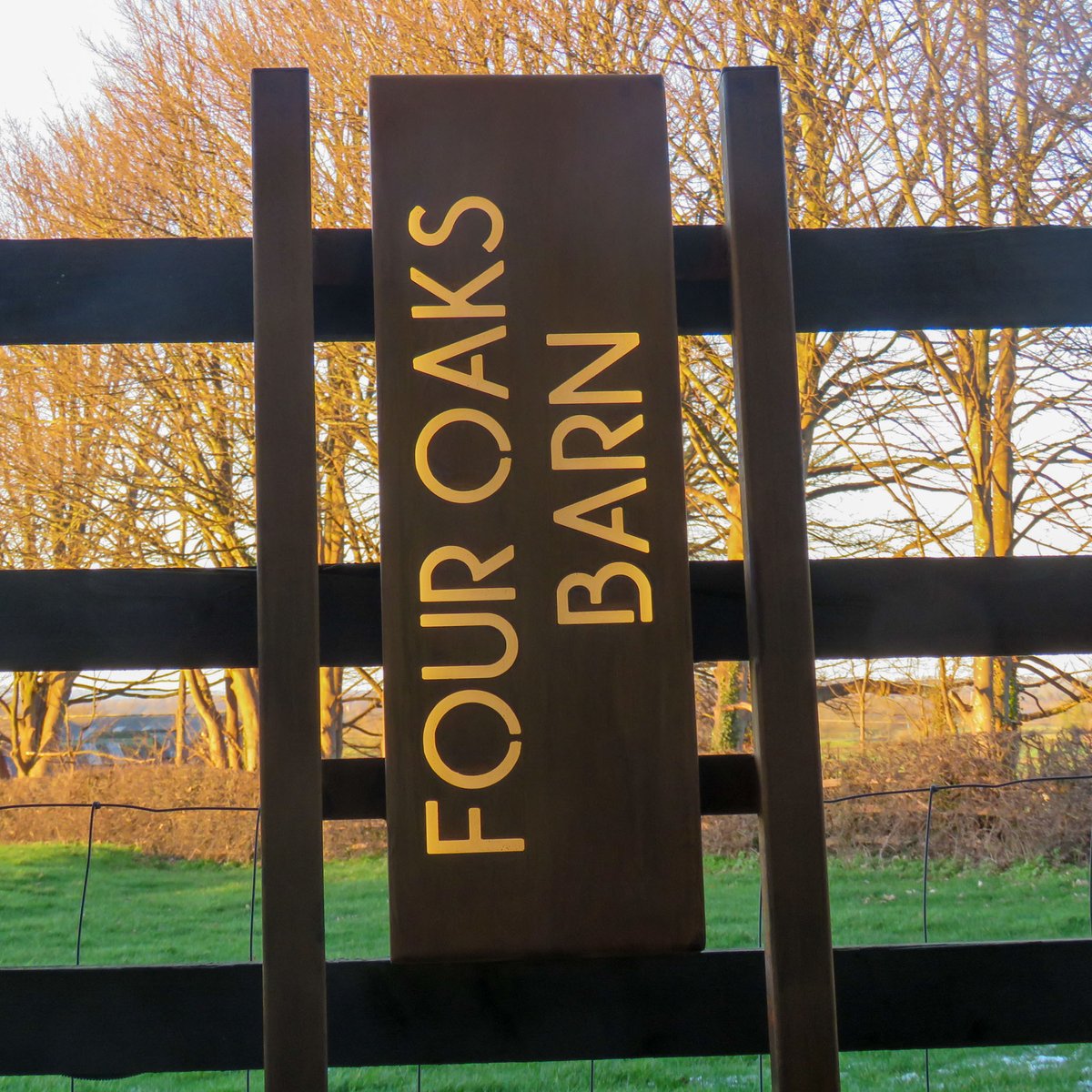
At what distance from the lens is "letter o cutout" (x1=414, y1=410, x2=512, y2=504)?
5.00ft

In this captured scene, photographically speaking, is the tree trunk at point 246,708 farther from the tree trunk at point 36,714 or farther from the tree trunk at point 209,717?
the tree trunk at point 36,714

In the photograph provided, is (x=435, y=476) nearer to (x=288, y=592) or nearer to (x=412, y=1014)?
(x=288, y=592)

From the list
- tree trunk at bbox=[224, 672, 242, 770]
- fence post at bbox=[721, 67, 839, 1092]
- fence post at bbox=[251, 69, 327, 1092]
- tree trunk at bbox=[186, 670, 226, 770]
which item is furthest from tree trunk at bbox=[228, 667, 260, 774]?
fence post at bbox=[721, 67, 839, 1092]

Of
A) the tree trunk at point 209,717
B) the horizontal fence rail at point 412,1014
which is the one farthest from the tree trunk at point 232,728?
the horizontal fence rail at point 412,1014

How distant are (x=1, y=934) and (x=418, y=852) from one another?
22.7 ft

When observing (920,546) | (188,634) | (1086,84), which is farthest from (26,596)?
(920,546)

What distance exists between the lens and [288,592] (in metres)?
1.49

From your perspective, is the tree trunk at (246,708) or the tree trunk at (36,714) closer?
the tree trunk at (246,708)

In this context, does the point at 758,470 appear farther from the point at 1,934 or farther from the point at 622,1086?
the point at 1,934

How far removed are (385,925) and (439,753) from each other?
543 cm

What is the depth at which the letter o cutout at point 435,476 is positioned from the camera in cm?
152

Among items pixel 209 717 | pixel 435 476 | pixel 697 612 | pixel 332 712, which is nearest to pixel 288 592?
pixel 435 476

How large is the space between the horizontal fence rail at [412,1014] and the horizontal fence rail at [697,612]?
0.46 metres

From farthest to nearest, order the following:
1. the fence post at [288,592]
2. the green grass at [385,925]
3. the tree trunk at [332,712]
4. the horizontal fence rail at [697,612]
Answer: the tree trunk at [332,712] < the green grass at [385,925] < the horizontal fence rail at [697,612] < the fence post at [288,592]
